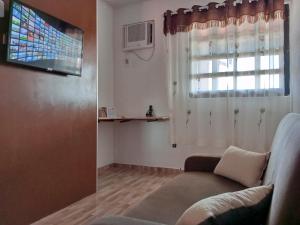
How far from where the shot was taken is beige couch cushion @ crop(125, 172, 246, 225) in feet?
4.50

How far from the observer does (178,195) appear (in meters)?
1.64

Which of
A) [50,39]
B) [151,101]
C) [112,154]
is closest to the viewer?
[50,39]

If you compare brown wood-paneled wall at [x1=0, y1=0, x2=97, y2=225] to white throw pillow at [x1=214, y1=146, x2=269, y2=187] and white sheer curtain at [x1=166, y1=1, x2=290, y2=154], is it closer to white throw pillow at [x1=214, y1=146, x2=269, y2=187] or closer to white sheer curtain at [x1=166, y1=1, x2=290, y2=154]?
white sheer curtain at [x1=166, y1=1, x2=290, y2=154]

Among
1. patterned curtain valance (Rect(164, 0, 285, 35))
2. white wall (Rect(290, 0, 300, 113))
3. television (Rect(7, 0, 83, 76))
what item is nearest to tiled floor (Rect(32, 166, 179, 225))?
television (Rect(7, 0, 83, 76))

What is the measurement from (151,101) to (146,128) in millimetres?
433

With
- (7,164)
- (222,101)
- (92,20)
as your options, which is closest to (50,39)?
(92,20)

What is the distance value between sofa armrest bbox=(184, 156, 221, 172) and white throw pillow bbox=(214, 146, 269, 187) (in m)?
0.11

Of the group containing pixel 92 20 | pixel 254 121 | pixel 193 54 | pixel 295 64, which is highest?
pixel 92 20

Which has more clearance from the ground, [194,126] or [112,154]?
[194,126]

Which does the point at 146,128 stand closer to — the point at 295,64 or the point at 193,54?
the point at 193,54

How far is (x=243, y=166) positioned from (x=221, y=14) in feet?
7.36

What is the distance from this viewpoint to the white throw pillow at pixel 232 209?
0.83 metres

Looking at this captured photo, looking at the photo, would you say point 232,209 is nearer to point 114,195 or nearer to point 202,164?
point 202,164

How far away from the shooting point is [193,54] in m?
3.59
